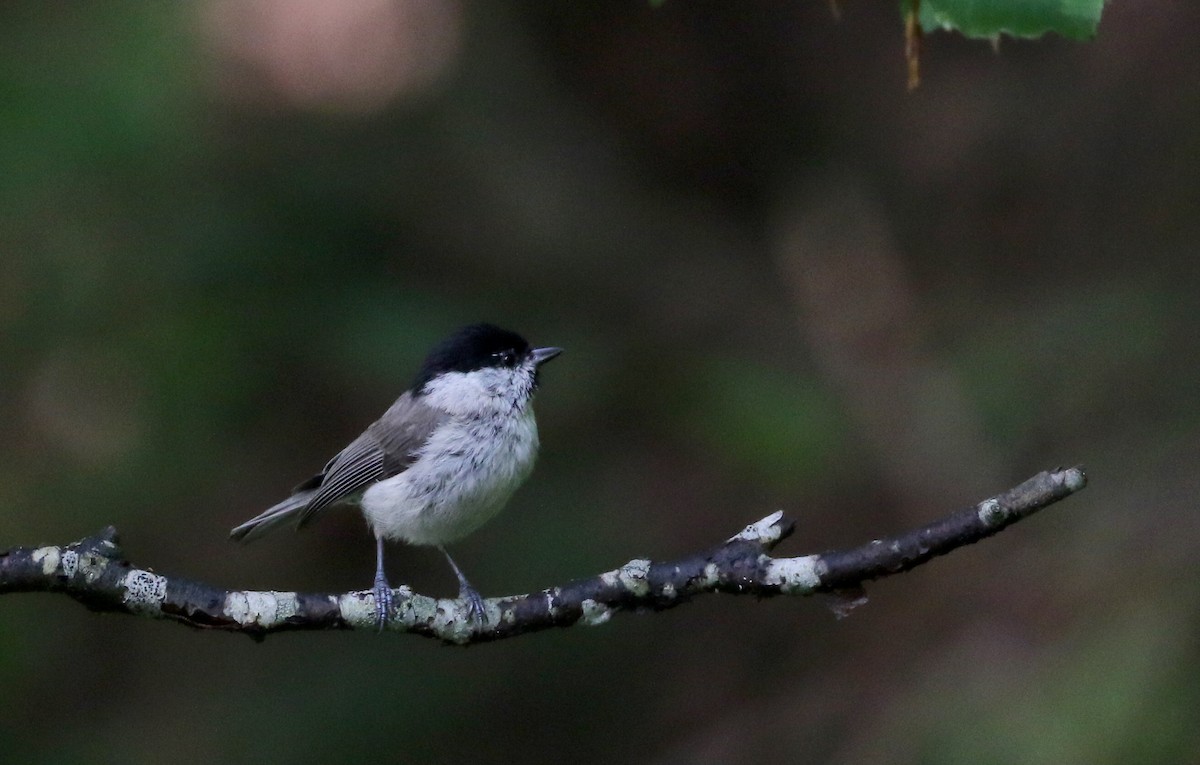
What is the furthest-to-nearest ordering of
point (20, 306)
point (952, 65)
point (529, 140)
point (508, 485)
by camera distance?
1. point (952, 65)
2. point (529, 140)
3. point (20, 306)
4. point (508, 485)

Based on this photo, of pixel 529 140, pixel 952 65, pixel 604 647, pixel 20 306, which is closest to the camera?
pixel 20 306

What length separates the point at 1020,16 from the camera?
1818mm

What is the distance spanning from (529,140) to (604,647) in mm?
2749

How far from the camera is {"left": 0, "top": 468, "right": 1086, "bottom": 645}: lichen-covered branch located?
7.30ft

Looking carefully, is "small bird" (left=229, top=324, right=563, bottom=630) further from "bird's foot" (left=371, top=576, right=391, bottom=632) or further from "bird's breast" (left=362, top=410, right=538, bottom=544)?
"bird's foot" (left=371, top=576, right=391, bottom=632)

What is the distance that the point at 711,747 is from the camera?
207 inches

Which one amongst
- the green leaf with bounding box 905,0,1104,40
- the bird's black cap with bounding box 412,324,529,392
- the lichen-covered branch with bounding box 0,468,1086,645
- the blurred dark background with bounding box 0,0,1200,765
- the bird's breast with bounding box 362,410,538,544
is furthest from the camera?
the blurred dark background with bounding box 0,0,1200,765

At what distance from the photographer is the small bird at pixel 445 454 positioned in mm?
3646

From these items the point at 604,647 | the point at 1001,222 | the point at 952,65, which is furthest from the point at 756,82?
the point at 604,647

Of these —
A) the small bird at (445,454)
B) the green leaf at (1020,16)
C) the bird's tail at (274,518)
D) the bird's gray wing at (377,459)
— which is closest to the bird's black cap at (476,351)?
the small bird at (445,454)

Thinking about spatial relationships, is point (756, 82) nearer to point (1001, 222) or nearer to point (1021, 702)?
point (1001, 222)

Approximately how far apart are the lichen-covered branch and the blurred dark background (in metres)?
1.78

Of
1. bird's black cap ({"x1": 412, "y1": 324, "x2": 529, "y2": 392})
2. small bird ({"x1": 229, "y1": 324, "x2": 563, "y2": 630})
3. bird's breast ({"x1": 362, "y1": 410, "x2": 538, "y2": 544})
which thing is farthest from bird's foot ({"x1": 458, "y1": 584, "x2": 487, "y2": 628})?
bird's black cap ({"x1": 412, "y1": 324, "x2": 529, "y2": 392})

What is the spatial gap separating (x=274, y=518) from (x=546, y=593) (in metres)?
1.60
